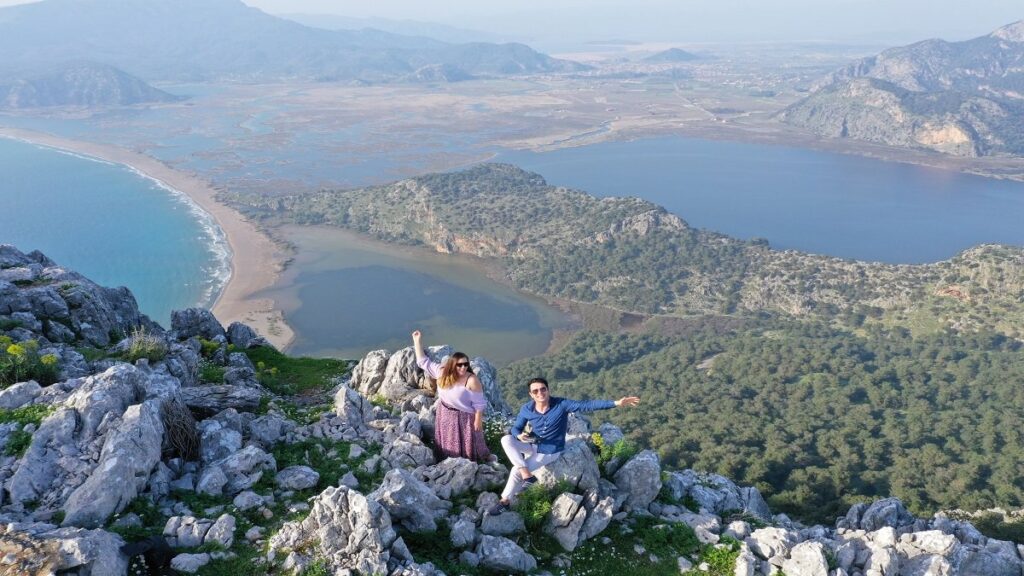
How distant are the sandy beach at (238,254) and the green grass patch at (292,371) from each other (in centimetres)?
4874

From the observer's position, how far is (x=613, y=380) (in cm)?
6000

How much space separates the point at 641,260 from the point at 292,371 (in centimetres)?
7380

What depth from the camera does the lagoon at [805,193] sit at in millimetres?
114938

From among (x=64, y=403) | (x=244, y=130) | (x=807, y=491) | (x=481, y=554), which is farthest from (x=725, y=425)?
(x=244, y=130)

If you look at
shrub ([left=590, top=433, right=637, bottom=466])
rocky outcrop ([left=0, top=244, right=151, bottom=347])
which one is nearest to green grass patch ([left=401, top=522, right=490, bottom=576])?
shrub ([left=590, top=433, right=637, bottom=466])

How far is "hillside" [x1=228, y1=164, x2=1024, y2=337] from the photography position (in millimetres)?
69688

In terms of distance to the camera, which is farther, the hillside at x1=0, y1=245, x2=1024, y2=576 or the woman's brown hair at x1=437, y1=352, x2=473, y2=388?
the woman's brown hair at x1=437, y1=352, x2=473, y2=388

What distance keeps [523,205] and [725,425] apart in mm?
72769

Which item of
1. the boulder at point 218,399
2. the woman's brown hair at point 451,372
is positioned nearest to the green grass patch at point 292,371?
the boulder at point 218,399

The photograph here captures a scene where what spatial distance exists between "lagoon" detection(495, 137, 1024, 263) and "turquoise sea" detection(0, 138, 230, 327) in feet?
258

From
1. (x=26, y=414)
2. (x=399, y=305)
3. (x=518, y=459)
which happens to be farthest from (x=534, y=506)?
(x=399, y=305)

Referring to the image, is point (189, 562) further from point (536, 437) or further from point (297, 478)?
point (536, 437)

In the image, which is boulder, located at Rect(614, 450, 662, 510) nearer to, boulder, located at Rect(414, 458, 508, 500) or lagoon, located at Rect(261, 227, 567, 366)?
boulder, located at Rect(414, 458, 508, 500)

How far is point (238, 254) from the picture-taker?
317 feet
